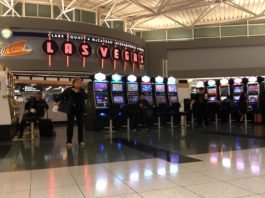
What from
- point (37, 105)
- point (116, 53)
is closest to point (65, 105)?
point (37, 105)

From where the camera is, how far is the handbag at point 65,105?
330 inches

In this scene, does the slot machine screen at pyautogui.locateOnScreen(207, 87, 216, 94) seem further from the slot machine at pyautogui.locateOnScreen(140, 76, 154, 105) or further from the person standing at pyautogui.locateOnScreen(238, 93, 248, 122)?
the slot machine at pyautogui.locateOnScreen(140, 76, 154, 105)

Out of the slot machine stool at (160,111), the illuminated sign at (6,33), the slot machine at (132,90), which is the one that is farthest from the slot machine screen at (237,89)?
the illuminated sign at (6,33)

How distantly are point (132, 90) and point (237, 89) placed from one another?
18.3 ft

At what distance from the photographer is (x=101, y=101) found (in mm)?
12977

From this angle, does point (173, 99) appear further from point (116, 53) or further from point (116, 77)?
point (116, 53)

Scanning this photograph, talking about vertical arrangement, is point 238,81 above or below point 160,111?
above

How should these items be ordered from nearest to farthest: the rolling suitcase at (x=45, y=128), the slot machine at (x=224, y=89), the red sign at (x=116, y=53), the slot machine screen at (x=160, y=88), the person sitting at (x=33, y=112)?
1. the person sitting at (x=33, y=112)
2. the rolling suitcase at (x=45, y=128)
3. the slot machine screen at (x=160, y=88)
4. the slot machine at (x=224, y=89)
5. the red sign at (x=116, y=53)

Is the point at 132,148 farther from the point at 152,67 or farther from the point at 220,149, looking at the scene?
the point at 152,67

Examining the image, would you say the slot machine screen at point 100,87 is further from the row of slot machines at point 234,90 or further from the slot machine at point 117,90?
the row of slot machines at point 234,90

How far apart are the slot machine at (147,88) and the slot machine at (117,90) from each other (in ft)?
3.43

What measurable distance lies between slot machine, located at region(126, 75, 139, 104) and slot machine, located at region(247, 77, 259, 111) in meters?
5.48

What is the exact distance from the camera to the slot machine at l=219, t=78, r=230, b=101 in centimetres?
1689

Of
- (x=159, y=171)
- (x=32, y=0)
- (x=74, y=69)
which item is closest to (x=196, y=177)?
(x=159, y=171)
